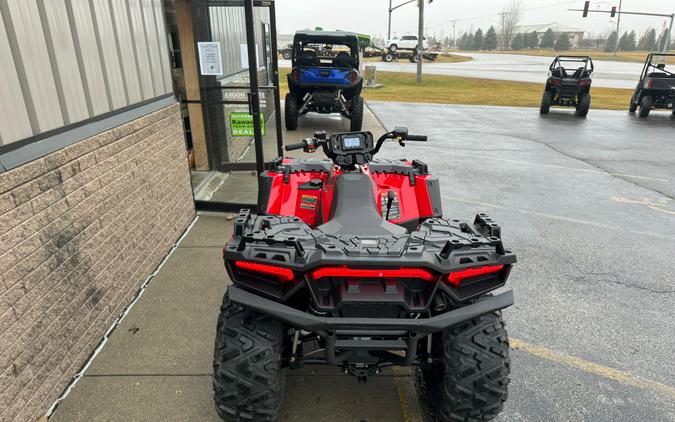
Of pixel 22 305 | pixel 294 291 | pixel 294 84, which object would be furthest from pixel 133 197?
pixel 294 84

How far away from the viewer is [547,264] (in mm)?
4410

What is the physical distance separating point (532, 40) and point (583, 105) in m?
95.6

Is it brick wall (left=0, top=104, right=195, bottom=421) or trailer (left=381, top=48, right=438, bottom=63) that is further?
trailer (left=381, top=48, right=438, bottom=63)

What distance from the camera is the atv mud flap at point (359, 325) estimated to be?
74.5 inches

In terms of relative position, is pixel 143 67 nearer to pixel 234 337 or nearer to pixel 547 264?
pixel 234 337

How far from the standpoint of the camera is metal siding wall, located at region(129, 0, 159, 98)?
12.2 ft

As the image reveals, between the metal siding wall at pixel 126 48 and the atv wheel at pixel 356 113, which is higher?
the metal siding wall at pixel 126 48

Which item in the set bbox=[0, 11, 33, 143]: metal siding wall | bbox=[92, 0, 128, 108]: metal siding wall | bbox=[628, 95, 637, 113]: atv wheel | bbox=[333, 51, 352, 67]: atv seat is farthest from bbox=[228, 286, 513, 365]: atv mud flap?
bbox=[628, 95, 637, 113]: atv wheel

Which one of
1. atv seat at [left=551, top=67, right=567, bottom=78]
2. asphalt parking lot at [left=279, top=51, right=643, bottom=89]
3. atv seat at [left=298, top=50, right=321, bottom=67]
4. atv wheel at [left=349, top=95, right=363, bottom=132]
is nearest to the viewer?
atv wheel at [left=349, top=95, right=363, bottom=132]

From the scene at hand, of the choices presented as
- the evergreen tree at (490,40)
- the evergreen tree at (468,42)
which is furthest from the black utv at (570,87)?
the evergreen tree at (468,42)

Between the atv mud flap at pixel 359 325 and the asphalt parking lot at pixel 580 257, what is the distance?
1048 mm

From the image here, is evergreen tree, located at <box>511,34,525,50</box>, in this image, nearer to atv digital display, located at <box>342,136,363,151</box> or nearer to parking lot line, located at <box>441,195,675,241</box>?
parking lot line, located at <box>441,195,675,241</box>

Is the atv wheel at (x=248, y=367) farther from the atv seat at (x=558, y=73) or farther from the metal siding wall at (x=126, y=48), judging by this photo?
the atv seat at (x=558, y=73)

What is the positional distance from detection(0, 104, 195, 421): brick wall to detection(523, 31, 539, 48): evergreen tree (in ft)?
353
